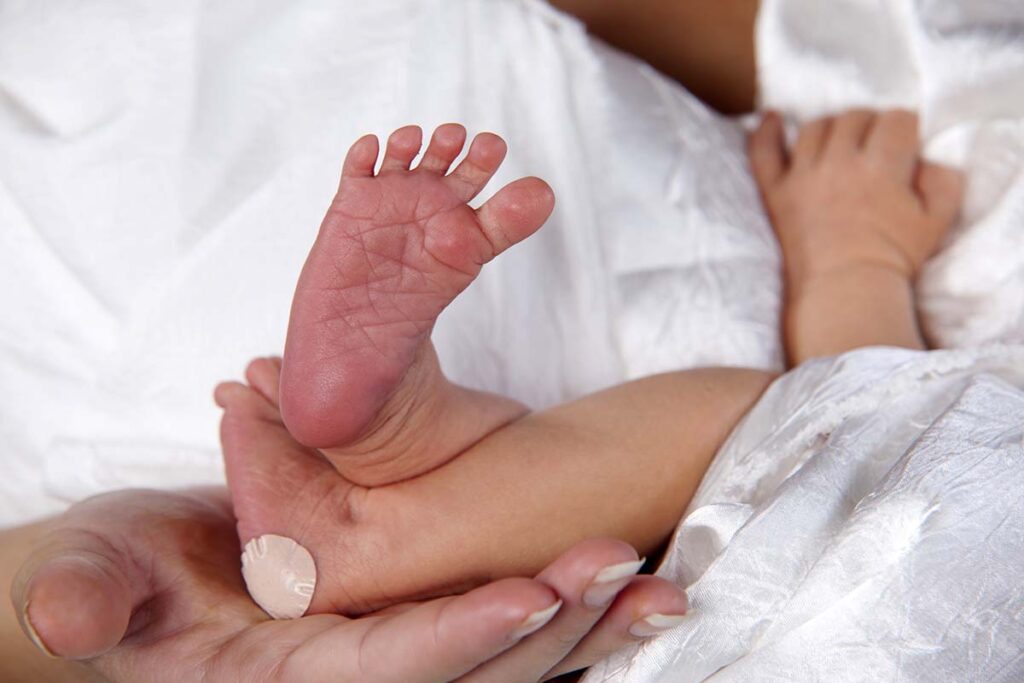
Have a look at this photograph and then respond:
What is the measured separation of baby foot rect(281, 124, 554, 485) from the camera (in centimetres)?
61

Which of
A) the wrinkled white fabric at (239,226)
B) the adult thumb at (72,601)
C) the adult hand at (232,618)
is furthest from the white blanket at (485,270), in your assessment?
the adult thumb at (72,601)

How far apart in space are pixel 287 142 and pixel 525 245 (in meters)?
0.24

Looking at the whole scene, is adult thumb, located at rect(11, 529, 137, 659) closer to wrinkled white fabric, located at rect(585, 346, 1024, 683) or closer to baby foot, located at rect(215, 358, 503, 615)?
baby foot, located at rect(215, 358, 503, 615)

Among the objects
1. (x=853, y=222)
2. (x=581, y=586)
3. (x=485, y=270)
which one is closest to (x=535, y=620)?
(x=581, y=586)

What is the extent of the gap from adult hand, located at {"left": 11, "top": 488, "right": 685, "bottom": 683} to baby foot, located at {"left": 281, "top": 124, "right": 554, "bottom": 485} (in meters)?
0.14

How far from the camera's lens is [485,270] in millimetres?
882

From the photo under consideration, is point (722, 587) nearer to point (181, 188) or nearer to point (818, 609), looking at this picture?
point (818, 609)

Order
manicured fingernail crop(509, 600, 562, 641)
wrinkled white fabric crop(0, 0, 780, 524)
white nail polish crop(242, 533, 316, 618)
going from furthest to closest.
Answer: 1. wrinkled white fabric crop(0, 0, 780, 524)
2. white nail polish crop(242, 533, 316, 618)
3. manicured fingernail crop(509, 600, 562, 641)

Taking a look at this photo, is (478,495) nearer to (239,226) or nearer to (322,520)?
(322,520)

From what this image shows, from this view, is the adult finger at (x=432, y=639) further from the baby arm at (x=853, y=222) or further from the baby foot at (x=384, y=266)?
the baby arm at (x=853, y=222)

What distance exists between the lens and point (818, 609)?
22.8 inches

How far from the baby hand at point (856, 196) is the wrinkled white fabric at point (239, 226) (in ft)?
0.32

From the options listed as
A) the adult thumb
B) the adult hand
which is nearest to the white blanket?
the adult hand

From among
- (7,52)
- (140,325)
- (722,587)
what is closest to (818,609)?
(722,587)
